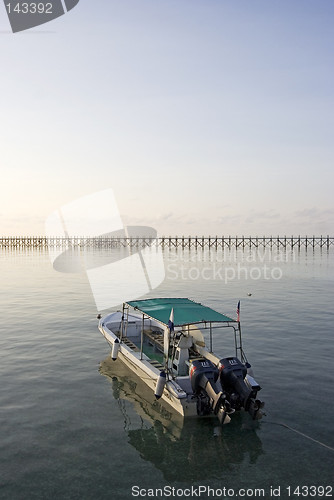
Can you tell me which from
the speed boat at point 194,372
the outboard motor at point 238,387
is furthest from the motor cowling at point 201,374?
the outboard motor at point 238,387

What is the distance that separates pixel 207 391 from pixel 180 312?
3531 mm

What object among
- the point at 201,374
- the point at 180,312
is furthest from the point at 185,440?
the point at 180,312

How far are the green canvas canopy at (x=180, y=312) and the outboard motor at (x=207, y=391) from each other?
172 centimetres

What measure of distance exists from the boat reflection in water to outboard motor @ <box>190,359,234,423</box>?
0.61 meters

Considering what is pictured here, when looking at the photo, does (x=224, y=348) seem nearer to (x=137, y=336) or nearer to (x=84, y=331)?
(x=137, y=336)

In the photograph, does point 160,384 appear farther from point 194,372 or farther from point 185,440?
point 185,440

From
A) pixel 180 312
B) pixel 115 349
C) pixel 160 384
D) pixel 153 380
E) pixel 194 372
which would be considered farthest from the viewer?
pixel 115 349

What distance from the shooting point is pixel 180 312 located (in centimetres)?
1552

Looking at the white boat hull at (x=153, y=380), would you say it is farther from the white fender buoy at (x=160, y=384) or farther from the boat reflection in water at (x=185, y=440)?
the boat reflection in water at (x=185, y=440)

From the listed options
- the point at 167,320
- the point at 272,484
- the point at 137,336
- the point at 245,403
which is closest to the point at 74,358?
the point at 137,336

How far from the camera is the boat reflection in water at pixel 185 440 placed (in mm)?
10742

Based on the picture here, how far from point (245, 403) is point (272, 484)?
121 inches

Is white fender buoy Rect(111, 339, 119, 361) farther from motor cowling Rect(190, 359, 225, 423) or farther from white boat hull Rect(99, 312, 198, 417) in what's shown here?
motor cowling Rect(190, 359, 225, 423)

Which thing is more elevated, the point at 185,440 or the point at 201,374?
the point at 201,374
